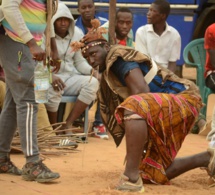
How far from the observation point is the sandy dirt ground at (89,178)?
5.31m

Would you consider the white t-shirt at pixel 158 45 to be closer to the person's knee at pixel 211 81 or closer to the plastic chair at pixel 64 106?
the person's knee at pixel 211 81

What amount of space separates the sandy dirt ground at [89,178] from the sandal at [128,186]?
0.06 m

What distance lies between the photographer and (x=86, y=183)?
560 cm

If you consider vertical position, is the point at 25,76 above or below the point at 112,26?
below

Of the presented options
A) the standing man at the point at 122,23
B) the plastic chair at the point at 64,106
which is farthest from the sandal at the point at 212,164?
the standing man at the point at 122,23

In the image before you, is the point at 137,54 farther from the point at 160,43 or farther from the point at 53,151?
the point at 160,43

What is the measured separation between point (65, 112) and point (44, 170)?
2.91 metres

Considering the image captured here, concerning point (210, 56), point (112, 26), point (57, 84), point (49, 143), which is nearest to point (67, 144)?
point (49, 143)

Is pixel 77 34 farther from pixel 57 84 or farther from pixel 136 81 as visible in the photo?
pixel 136 81

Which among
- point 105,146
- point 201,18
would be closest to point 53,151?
point 105,146

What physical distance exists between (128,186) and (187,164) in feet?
2.15

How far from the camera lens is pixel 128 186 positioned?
5.25 metres

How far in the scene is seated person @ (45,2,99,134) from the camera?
26.0 feet

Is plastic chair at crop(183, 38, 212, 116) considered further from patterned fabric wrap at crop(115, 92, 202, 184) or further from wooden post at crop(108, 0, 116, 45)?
patterned fabric wrap at crop(115, 92, 202, 184)
